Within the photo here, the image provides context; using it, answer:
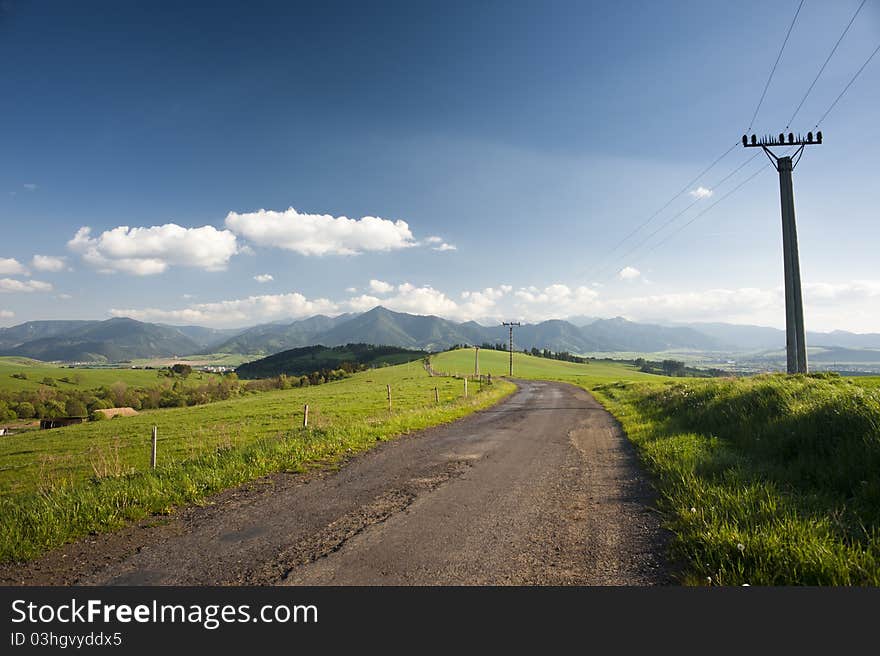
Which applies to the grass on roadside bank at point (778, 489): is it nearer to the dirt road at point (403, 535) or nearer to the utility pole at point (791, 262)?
the dirt road at point (403, 535)

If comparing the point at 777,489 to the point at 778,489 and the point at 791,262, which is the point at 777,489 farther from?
the point at 791,262

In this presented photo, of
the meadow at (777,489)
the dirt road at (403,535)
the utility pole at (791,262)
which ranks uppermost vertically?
the utility pole at (791,262)

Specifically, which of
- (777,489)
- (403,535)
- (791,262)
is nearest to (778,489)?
(777,489)

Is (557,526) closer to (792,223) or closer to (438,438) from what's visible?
(438,438)

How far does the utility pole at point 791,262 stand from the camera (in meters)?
26.8

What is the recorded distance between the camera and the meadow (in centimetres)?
475

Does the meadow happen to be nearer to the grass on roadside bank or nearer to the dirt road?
the grass on roadside bank

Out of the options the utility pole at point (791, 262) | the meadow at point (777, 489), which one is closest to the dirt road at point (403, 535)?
the meadow at point (777, 489)

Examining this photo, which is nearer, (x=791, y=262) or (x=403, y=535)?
(x=403, y=535)

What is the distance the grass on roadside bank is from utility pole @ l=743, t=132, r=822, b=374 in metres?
16.9

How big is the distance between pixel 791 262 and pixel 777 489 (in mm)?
27736

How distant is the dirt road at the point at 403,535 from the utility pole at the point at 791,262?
24.4m

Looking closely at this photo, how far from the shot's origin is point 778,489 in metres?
7.32

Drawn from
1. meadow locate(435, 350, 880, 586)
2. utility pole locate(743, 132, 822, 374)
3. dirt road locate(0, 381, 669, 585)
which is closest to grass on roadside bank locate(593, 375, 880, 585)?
meadow locate(435, 350, 880, 586)
